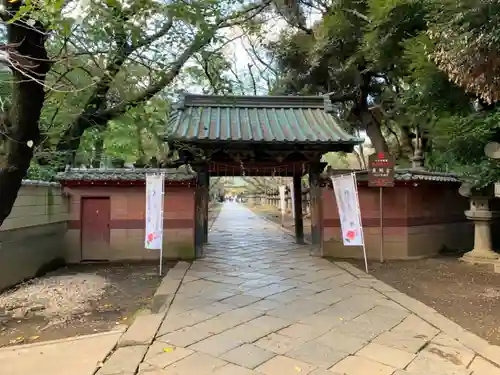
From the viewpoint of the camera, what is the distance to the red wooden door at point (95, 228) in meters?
8.55

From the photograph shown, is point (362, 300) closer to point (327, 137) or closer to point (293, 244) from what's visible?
point (327, 137)

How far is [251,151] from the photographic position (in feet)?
29.7

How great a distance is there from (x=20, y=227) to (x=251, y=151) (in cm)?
490

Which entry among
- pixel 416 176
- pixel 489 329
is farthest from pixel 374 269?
pixel 489 329

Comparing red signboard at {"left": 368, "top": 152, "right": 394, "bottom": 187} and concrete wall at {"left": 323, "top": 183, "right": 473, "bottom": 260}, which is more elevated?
red signboard at {"left": 368, "top": 152, "right": 394, "bottom": 187}

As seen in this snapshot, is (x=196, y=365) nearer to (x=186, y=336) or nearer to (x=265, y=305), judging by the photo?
(x=186, y=336)

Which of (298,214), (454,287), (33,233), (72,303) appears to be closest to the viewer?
(72,303)

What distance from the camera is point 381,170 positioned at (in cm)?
815

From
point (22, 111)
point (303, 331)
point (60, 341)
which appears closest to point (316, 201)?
point (303, 331)

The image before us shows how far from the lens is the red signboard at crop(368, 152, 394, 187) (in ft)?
26.6

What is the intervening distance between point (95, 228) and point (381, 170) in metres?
6.39

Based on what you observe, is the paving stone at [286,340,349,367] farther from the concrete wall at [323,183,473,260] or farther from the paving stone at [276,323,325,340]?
the concrete wall at [323,183,473,260]

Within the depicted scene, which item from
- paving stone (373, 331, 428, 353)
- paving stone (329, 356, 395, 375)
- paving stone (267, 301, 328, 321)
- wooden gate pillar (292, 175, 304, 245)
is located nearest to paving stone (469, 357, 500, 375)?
paving stone (373, 331, 428, 353)

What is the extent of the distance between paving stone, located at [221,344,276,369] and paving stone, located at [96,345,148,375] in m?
0.74
